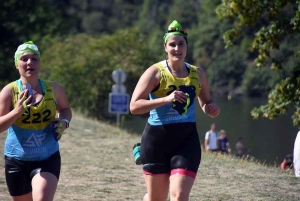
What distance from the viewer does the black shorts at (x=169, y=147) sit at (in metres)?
5.96

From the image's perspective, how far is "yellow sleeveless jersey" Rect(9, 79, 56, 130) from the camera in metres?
5.56

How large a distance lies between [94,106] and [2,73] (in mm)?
11195

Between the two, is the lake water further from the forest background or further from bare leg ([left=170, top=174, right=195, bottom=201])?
bare leg ([left=170, top=174, right=195, bottom=201])

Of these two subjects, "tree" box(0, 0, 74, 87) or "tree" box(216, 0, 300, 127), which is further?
"tree" box(0, 0, 74, 87)

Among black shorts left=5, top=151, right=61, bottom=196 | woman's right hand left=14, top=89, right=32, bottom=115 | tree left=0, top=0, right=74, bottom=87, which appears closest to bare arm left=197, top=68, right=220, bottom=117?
black shorts left=5, top=151, right=61, bottom=196

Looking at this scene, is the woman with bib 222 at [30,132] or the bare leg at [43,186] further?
the woman with bib 222 at [30,132]

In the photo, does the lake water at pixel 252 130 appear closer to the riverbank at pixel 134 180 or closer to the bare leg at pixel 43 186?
the riverbank at pixel 134 180

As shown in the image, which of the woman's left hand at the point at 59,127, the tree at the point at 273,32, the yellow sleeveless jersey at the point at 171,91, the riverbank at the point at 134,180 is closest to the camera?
the woman's left hand at the point at 59,127

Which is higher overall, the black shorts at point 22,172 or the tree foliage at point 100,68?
the tree foliage at point 100,68

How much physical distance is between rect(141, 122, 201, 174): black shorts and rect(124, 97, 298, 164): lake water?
21074mm

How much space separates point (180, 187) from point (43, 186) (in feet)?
3.98

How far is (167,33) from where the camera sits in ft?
20.0

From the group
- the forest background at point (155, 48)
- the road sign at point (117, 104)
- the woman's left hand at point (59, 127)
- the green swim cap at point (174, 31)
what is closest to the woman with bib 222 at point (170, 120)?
the green swim cap at point (174, 31)

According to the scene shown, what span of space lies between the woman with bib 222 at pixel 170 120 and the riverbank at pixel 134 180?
264 centimetres
